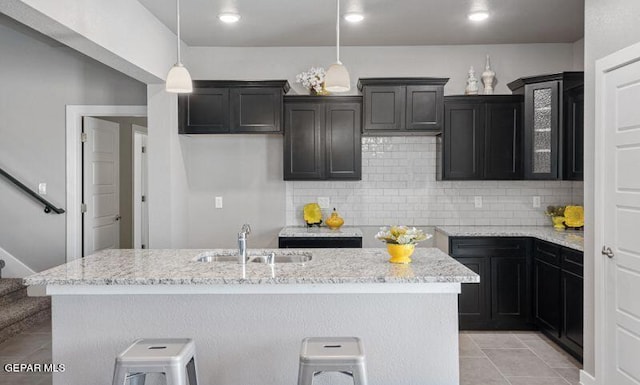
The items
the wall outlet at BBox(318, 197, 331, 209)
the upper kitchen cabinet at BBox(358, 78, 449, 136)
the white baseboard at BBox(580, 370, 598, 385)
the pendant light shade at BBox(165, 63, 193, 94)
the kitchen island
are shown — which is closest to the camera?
the kitchen island

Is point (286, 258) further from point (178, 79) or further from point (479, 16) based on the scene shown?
point (479, 16)

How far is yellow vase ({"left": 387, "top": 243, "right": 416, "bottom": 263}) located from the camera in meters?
2.70

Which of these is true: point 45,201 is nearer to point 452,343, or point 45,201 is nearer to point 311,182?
point 311,182

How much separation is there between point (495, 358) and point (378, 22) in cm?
296

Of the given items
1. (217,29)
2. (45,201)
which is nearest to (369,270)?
(217,29)

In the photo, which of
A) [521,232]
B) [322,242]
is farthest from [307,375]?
[521,232]

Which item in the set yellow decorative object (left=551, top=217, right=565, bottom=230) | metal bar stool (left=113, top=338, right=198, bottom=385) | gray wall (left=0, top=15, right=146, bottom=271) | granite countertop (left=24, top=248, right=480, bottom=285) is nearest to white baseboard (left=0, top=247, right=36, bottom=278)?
gray wall (left=0, top=15, right=146, bottom=271)

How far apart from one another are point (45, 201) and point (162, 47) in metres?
2.02

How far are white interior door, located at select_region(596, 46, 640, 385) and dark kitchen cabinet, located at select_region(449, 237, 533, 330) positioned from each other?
1325mm

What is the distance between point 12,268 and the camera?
16.1 ft

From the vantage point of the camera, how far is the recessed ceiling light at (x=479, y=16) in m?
3.99

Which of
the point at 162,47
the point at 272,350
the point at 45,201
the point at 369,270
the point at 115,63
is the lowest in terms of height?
the point at 272,350

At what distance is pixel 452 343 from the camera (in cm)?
262

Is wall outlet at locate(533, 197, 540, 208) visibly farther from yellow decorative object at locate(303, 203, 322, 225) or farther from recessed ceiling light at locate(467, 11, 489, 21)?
yellow decorative object at locate(303, 203, 322, 225)
